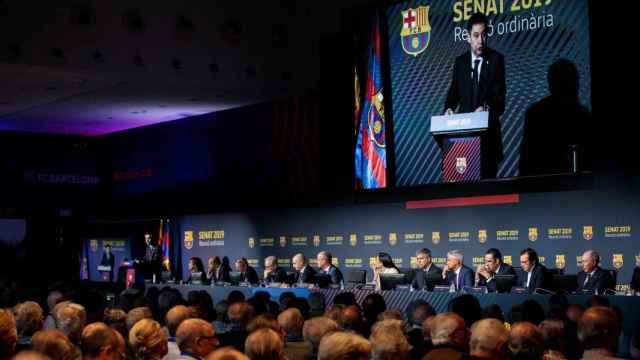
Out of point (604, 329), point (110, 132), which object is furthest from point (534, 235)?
point (110, 132)

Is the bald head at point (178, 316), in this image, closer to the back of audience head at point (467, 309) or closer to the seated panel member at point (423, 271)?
the back of audience head at point (467, 309)

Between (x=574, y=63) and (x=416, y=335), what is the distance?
7302 millimetres

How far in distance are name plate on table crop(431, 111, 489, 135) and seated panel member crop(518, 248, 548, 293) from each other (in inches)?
102

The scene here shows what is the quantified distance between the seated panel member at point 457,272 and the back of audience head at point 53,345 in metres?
7.25

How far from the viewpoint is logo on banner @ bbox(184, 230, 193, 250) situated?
2105 centimetres

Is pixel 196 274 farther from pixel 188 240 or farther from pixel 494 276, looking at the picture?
pixel 494 276

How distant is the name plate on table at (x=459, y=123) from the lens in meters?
14.1

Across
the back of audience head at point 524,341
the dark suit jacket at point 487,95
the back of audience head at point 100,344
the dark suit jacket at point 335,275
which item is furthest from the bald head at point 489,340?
the dark suit jacket at point 335,275

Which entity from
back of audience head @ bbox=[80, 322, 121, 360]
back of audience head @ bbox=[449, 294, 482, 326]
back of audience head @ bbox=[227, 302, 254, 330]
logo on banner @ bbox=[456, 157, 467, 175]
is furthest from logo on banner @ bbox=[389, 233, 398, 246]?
back of audience head @ bbox=[80, 322, 121, 360]

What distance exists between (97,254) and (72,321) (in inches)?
588

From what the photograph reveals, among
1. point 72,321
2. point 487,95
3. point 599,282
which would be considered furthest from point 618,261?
point 72,321

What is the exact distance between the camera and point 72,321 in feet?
25.5

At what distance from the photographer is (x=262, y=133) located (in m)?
19.3

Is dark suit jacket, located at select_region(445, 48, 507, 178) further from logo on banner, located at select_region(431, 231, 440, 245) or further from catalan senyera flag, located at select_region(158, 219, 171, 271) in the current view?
catalan senyera flag, located at select_region(158, 219, 171, 271)
